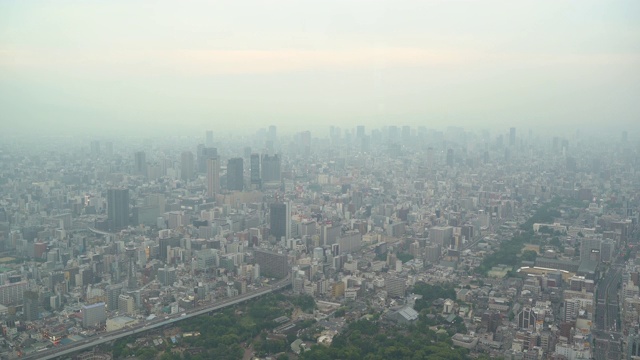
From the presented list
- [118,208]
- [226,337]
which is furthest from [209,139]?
[226,337]

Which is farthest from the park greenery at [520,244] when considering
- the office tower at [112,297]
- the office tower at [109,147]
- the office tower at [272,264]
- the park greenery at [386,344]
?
the office tower at [109,147]

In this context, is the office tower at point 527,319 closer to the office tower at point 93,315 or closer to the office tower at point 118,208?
the office tower at point 93,315

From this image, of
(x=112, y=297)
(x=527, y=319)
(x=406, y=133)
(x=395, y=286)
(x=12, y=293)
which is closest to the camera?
(x=527, y=319)

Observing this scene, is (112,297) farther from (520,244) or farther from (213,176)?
(213,176)

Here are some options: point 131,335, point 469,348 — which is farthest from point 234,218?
point 469,348

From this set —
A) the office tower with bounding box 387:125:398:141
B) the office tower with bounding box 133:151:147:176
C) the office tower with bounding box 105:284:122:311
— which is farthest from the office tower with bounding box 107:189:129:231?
the office tower with bounding box 387:125:398:141

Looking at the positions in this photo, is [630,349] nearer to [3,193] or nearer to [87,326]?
[87,326]
